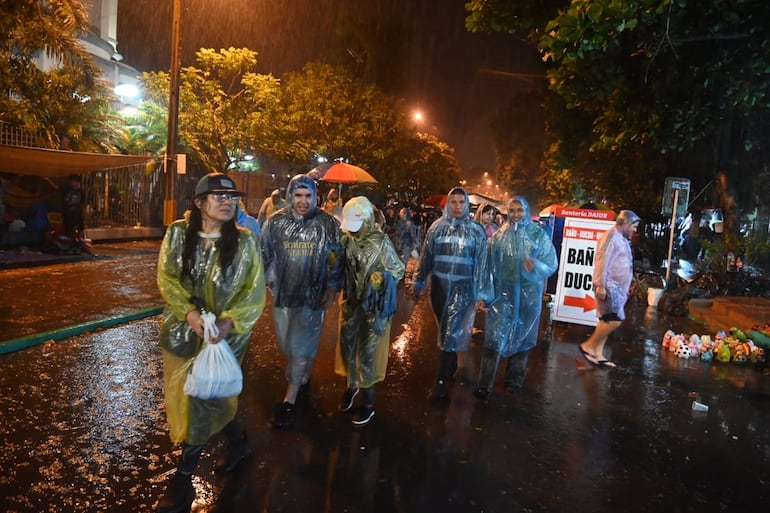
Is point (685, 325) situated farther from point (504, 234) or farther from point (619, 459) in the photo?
point (619, 459)

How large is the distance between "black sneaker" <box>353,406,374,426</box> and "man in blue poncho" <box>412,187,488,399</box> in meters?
0.86

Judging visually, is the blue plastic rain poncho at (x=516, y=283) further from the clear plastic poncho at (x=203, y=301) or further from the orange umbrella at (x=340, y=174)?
the orange umbrella at (x=340, y=174)

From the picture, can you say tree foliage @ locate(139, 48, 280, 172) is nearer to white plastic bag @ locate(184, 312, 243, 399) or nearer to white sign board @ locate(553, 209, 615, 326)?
white sign board @ locate(553, 209, 615, 326)

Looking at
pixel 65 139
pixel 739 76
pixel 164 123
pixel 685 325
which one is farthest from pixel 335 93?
pixel 739 76

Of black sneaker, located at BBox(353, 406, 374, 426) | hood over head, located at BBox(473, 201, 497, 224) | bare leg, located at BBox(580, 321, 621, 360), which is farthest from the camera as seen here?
hood over head, located at BBox(473, 201, 497, 224)

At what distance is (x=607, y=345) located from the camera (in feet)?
27.1

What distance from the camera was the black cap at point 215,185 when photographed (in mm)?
3186

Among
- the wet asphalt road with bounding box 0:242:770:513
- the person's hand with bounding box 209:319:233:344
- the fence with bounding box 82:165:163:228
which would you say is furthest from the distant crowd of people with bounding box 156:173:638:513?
the fence with bounding box 82:165:163:228

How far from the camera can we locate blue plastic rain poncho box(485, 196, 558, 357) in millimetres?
5488

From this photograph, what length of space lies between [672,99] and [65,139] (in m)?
14.6

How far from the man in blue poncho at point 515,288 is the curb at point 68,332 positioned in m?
4.70

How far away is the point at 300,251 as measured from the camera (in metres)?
4.40

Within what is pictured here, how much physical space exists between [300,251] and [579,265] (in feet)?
19.6

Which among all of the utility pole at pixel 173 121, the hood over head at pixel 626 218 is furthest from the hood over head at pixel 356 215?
the utility pole at pixel 173 121
